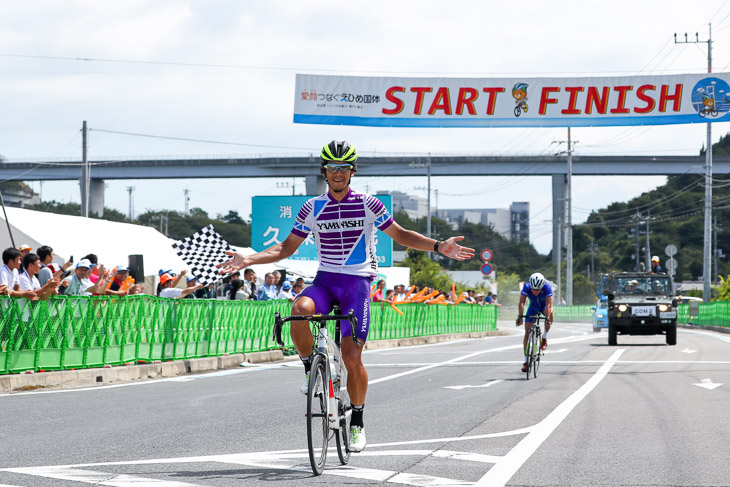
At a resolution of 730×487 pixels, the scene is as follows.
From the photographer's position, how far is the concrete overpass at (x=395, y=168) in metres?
88.6

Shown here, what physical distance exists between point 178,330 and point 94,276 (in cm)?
238

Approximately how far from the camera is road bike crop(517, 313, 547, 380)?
15422 millimetres

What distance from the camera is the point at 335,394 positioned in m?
6.58

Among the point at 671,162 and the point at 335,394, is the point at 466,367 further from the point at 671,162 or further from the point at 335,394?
the point at 671,162

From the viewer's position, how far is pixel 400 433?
337 inches

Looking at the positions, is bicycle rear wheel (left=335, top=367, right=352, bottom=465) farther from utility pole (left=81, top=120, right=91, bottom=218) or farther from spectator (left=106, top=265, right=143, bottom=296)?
utility pole (left=81, top=120, right=91, bottom=218)

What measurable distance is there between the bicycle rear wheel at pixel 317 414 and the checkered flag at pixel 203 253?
1389cm

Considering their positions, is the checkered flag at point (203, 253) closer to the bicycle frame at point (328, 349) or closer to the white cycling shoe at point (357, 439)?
the white cycling shoe at point (357, 439)

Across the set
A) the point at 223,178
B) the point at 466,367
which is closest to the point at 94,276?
the point at 466,367

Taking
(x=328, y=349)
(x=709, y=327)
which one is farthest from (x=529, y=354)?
(x=709, y=327)

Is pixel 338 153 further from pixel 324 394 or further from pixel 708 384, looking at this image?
pixel 708 384

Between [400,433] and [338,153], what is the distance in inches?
111

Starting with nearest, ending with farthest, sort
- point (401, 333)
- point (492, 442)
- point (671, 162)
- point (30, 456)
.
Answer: point (30, 456)
point (492, 442)
point (401, 333)
point (671, 162)

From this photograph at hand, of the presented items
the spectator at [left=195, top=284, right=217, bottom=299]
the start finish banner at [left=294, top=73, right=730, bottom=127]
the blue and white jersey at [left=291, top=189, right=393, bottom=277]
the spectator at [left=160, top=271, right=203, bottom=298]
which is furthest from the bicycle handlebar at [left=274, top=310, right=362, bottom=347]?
the start finish banner at [left=294, top=73, right=730, bottom=127]
